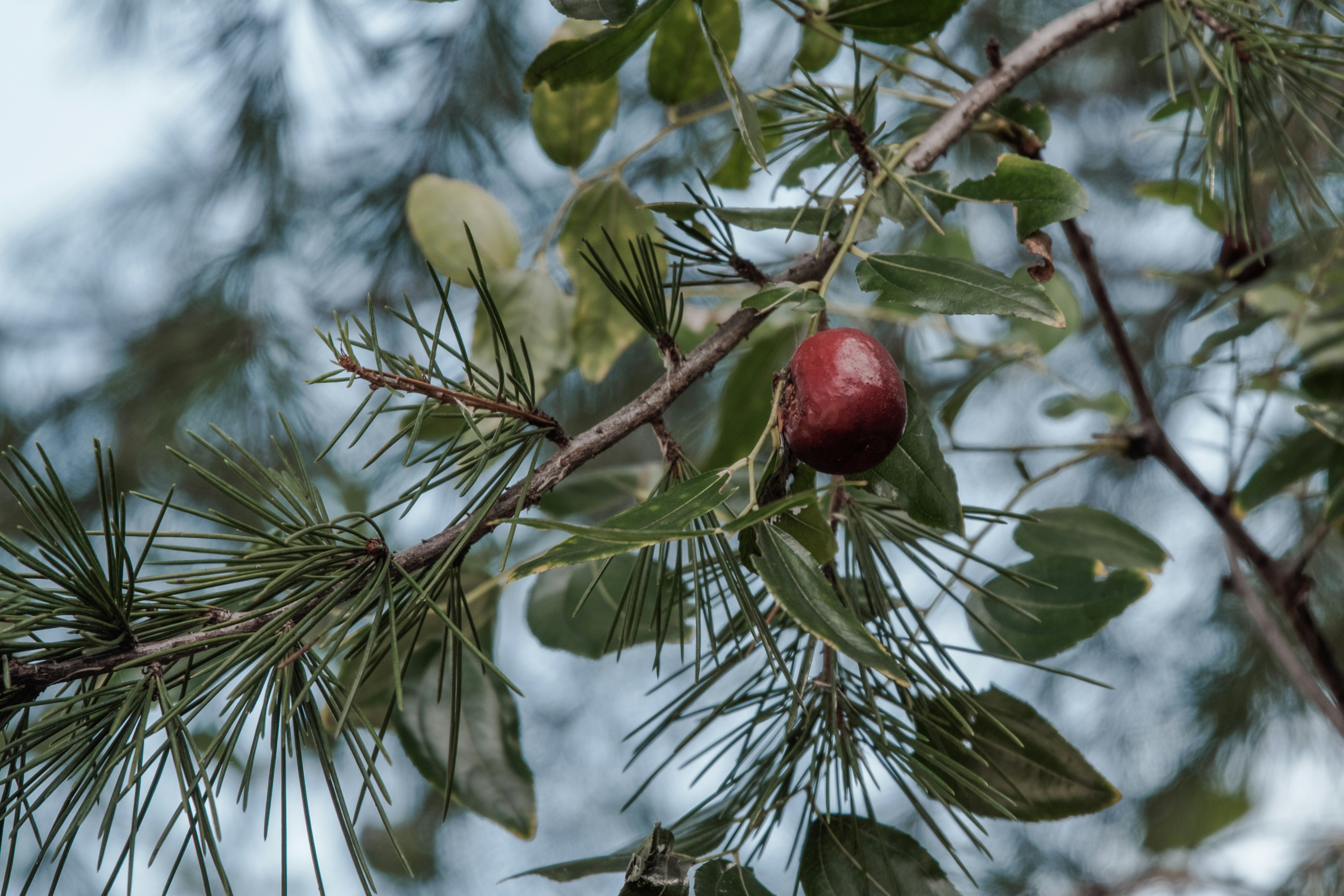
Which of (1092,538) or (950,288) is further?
(1092,538)

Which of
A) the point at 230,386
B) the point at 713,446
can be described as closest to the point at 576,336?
the point at 713,446

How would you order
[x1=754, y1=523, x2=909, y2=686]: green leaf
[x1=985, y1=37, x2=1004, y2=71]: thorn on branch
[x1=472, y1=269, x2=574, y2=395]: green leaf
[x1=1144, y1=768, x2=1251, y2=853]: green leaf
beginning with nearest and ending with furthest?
[x1=754, y1=523, x2=909, y2=686]: green leaf → [x1=985, y1=37, x2=1004, y2=71]: thorn on branch → [x1=472, y1=269, x2=574, y2=395]: green leaf → [x1=1144, y1=768, x2=1251, y2=853]: green leaf

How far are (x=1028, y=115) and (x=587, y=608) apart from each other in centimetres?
42

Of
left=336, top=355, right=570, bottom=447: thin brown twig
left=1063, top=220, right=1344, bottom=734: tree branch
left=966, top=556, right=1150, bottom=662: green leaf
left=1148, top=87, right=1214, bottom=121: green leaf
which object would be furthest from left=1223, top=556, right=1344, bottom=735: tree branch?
left=336, top=355, right=570, bottom=447: thin brown twig

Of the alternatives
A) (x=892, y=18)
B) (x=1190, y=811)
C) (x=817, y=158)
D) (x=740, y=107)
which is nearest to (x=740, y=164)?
(x=817, y=158)

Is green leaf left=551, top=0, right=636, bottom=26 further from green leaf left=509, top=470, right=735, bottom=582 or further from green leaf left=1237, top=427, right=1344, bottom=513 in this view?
green leaf left=1237, top=427, right=1344, bottom=513

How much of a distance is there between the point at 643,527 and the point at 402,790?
66.9 inches

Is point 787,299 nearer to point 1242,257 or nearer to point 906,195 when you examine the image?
point 906,195

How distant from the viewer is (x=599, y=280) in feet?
1.93

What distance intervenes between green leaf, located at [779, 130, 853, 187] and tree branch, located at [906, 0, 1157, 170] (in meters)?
0.06

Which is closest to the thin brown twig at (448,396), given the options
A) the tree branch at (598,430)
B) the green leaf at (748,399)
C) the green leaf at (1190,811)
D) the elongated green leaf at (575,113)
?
the tree branch at (598,430)

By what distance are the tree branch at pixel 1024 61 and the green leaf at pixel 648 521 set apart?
25 cm

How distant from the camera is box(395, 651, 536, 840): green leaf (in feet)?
1.69

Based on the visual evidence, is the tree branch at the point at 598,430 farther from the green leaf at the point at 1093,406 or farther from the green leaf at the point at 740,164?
the green leaf at the point at 1093,406
